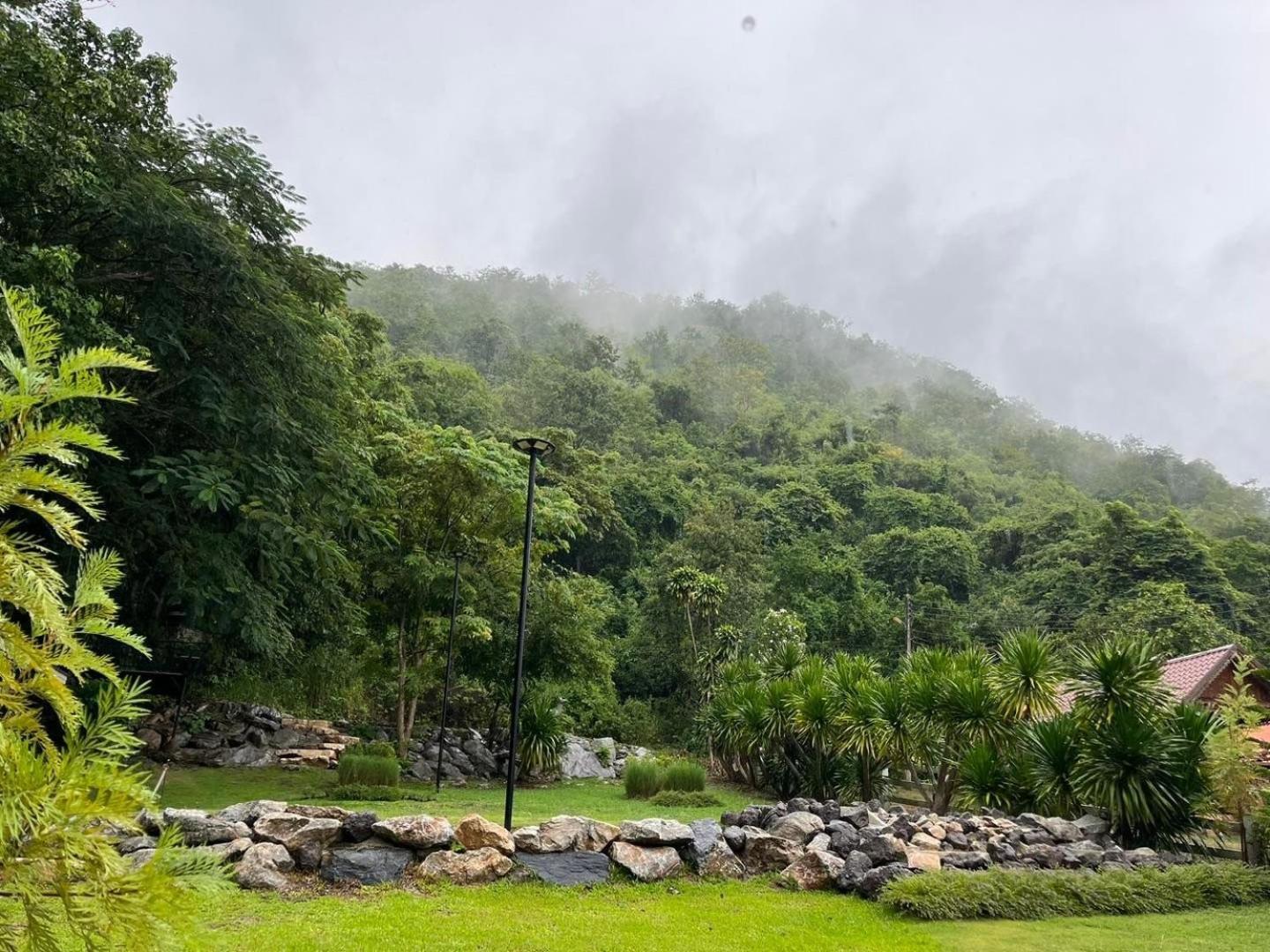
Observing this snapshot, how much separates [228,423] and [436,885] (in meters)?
6.53

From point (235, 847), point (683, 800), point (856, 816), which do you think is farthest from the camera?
point (683, 800)

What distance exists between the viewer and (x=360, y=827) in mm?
7445

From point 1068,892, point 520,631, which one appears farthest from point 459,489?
point 1068,892

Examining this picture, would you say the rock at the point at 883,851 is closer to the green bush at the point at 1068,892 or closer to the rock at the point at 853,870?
the rock at the point at 853,870

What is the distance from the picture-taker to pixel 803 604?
35.7 metres

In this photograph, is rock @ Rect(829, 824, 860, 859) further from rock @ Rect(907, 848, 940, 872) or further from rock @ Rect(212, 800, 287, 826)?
rock @ Rect(212, 800, 287, 826)

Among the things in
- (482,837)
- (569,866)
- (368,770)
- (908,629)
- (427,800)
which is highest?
(908,629)

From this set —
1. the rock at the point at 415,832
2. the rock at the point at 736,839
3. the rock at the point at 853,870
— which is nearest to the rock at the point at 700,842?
the rock at the point at 736,839

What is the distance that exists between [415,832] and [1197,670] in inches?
690

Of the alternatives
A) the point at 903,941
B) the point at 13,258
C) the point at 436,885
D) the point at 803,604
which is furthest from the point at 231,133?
the point at 803,604

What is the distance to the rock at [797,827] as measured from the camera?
29.3ft

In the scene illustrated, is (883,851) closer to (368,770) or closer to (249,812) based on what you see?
(249,812)

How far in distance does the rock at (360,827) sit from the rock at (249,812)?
0.64 m

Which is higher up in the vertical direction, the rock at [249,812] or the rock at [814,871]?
the rock at [249,812]
